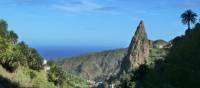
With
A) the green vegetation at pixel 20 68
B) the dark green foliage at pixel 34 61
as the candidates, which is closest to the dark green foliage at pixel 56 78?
the green vegetation at pixel 20 68

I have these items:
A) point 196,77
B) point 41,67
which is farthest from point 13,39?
point 196,77

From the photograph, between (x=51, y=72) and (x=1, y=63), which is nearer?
(x=1, y=63)

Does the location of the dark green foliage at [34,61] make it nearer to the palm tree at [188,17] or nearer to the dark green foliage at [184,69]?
the palm tree at [188,17]

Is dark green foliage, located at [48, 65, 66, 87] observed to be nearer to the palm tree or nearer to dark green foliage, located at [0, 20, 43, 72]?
dark green foliage, located at [0, 20, 43, 72]

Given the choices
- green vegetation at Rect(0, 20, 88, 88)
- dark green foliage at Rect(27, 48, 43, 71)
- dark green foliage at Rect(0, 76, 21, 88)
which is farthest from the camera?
dark green foliage at Rect(27, 48, 43, 71)

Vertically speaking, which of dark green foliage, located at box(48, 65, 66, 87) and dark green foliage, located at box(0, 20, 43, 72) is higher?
dark green foliage, located at box(0, 20, 43, 72)

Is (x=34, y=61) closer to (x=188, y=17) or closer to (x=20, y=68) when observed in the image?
(x=20, y=68)

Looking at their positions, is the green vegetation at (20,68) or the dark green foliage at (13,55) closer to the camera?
the green vegetation at (20,68)

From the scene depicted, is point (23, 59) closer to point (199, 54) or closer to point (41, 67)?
point (41, 67)

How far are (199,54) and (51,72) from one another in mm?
106201

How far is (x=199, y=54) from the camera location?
260 feet

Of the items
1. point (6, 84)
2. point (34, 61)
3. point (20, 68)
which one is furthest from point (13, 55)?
point (6, 84)

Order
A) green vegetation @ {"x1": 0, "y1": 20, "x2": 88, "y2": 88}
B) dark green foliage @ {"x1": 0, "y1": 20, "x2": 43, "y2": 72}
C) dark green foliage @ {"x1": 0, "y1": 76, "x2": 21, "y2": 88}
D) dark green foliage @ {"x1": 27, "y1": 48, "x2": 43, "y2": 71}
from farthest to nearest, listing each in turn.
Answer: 1. dark green foliage @ {"x1": 27, "y1": 48, "x2": 43, "y2": 71}
2. dark green foliage @ {"x1": 0, "y1": 20, "x2": 43, "y2": 72}
3. green vegetation @ {"x1": 0, "y1": 20, "x2": 88, "y2": 88}
4. dark green foliage @ {"x1": 0, "y1": 76, "x2": 21, "y2": 88}

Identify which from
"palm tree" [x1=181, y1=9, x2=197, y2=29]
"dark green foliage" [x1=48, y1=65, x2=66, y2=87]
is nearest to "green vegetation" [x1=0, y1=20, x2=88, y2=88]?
"dark green foliage" [x1=48, y1=65, x2=66, y2=87]
